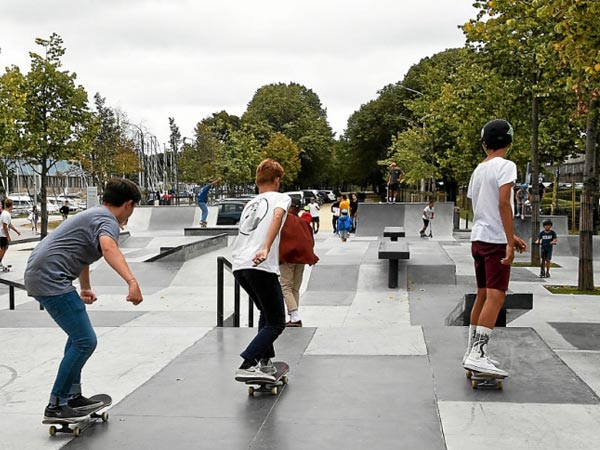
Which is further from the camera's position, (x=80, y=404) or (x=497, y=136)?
(x=497, y=136)

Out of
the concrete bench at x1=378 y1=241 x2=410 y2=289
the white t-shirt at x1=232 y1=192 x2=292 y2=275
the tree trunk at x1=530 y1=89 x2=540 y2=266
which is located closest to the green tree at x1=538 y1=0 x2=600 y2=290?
the concrete bench at x1=378 y1=241 x2=410 y2=289

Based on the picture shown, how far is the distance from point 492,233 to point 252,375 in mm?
1935

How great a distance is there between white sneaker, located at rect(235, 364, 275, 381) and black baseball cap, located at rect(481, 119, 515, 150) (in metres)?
2.27

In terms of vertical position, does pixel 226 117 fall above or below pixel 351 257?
above

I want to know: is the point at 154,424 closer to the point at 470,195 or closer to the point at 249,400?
the point at 249,400

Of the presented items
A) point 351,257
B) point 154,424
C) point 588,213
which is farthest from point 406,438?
point 351,257

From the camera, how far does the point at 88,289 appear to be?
435cm

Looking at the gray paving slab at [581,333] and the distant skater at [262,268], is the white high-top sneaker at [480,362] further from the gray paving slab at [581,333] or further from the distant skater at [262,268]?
the gray paving slab at [581,333]

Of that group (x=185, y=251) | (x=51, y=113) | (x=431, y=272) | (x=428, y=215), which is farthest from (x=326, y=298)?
(x=51, y=113)

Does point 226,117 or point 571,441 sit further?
point 226,117

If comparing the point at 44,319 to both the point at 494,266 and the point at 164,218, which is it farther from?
the point at 164,218

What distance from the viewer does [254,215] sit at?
464 cm

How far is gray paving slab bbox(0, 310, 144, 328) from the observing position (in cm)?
820

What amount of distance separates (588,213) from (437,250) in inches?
156
